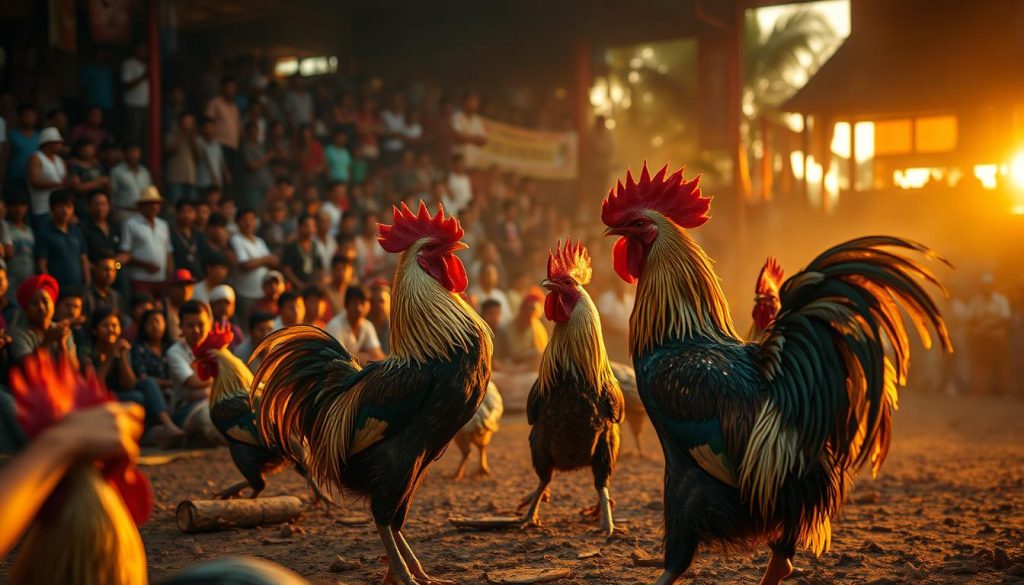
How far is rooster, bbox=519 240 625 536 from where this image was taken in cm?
554

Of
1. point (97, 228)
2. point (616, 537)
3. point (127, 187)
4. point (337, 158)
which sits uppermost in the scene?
point (337, 158)

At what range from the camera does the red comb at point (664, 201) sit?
4.29 metres

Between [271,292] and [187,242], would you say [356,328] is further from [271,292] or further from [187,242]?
[187,242]

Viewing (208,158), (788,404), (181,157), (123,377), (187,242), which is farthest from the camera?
(208,158)

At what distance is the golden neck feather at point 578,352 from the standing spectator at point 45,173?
5.76m

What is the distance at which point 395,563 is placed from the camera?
14.3 ft

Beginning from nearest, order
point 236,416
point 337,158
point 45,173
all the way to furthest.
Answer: point 236,416 < point 45,173 < point 337,158

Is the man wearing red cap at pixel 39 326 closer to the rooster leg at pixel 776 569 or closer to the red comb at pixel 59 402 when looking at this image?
the red comb at pixel 59 402

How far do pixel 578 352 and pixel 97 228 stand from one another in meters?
5.69

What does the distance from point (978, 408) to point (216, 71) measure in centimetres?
1120

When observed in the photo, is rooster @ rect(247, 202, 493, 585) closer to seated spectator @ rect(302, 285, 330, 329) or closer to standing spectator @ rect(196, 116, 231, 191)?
seated spectator @ rect(302, 285, 330, 329)

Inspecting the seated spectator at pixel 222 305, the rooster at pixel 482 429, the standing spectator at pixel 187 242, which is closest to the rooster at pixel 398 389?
the rooster at pixel 482 429

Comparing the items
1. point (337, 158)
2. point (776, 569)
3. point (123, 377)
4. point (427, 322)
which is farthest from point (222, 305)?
point (776, 569)

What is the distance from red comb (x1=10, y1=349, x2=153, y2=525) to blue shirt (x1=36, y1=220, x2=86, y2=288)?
6658 millimetres
